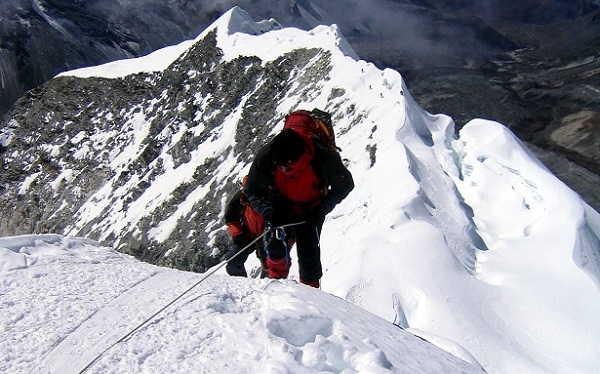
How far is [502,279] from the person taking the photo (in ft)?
27.6

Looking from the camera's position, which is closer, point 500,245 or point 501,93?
point 500,245

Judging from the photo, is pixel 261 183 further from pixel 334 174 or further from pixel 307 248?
pixel 307 248

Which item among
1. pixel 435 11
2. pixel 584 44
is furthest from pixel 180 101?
pixel 435 11

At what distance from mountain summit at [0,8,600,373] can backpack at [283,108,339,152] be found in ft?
7.62

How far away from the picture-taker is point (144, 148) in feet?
97.8

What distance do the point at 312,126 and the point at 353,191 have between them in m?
7.08

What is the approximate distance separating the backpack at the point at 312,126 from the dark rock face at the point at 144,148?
12.7 metres

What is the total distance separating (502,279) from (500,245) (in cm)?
118

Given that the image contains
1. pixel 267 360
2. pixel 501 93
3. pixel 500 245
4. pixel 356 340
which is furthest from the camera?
pixel 501 93

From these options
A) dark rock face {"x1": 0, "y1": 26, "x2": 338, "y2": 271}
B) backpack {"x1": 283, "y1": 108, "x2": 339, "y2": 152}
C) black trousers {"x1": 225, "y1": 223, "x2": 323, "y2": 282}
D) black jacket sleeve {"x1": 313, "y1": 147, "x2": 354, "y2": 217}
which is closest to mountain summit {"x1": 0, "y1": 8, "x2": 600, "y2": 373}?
dark rock face {"x1": 0, "y1": 26, "x2": 338, "y2": 271}

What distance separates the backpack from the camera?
643 centimetres

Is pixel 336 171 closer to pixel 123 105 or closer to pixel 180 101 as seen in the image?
pixel 180 101

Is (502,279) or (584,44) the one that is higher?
(502,279)

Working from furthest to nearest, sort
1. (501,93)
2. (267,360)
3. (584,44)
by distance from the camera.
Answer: (584,44), (501,93), (267,360)
